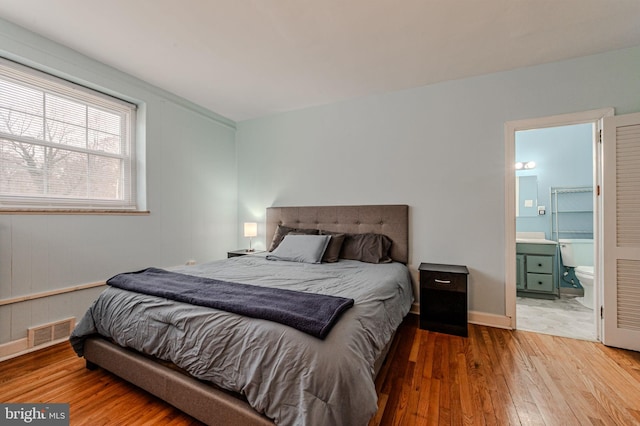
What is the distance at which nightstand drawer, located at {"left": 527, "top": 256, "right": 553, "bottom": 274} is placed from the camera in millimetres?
3346

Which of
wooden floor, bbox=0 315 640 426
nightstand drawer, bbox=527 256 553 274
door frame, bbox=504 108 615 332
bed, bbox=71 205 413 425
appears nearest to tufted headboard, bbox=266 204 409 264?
bed, bbox=71 205 413 425

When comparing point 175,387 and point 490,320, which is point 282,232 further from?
point 490,320

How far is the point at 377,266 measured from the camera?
2.59 m

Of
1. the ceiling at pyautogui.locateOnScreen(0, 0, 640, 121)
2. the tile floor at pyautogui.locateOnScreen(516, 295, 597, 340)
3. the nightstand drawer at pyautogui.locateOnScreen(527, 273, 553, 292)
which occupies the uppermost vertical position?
the ceiling at pyautogui.locateOnScreen(0, 0, 640, 121)

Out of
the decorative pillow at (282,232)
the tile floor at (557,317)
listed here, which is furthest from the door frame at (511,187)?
the decorative pillow at (282,232)

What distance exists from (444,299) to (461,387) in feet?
3.27

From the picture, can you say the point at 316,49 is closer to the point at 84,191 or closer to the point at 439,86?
the point at 439,86

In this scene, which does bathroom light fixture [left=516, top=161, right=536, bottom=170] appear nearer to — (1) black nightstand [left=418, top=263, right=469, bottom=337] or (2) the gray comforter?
(1) black nightstand [left=418, top=263, right=469, bottom=337]

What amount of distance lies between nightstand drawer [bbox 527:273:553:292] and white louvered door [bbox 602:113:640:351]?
124cm

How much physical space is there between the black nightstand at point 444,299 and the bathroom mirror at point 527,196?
2129mm

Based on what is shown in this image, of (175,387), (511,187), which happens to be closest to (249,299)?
(175,387)

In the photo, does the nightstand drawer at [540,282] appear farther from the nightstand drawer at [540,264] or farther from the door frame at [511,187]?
the door frame at [511,187]

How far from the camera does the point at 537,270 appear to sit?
11.2 ft

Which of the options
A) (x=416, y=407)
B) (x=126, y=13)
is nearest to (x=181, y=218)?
(x=126, y=13)
